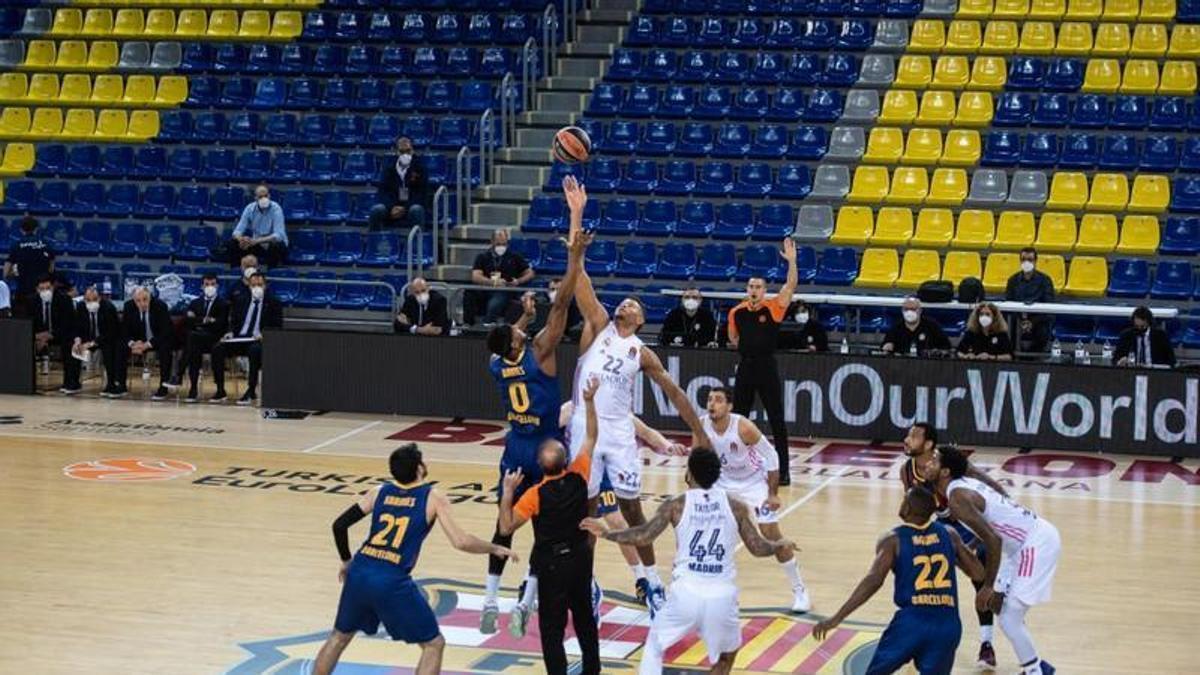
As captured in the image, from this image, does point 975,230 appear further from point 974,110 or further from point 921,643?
point 921,643

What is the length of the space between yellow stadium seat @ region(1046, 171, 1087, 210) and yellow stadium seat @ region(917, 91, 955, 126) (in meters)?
2.07

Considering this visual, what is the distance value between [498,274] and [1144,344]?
327 inches

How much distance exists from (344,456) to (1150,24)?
14.6 metres

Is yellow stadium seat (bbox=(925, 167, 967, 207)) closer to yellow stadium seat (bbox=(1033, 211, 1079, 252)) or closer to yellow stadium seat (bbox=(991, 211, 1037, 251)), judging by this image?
yellow stadium seat (bbox=(991, 211, 1037, 251))

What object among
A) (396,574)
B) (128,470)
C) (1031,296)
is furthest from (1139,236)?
(396,574)

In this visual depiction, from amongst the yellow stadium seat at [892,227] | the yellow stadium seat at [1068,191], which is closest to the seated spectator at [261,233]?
the yellow stadium seat at [892,227]

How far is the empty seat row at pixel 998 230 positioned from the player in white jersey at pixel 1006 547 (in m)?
13.3

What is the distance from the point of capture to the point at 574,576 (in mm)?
11375

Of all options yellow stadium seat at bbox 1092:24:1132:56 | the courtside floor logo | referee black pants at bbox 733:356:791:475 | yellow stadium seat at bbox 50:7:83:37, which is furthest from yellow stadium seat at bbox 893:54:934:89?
the courtside floor logo

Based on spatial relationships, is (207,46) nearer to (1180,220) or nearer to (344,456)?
(344,456)

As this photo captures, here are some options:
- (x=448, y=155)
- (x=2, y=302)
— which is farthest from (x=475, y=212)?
(x=2, y=302)

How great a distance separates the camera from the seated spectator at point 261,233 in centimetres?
2627

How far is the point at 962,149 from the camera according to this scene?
26.7m

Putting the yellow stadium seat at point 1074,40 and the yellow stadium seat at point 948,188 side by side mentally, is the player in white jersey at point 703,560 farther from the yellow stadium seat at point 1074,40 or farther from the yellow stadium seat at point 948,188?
the yellow stadium seat at point 1074,40
